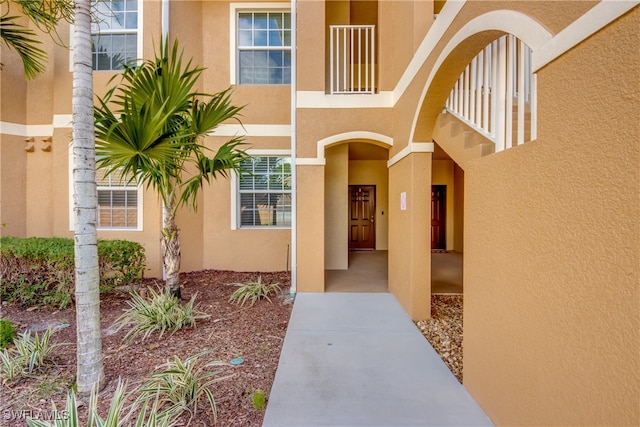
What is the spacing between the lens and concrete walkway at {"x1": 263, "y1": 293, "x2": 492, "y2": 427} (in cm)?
257

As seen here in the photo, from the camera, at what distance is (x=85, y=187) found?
2.60 m

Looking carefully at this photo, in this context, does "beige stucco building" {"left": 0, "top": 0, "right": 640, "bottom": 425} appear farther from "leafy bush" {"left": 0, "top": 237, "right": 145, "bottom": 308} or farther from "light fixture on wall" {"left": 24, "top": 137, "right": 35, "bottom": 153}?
"leafy bush" {"left": 0, "top": 237, "right": 145, "bottom": 308}

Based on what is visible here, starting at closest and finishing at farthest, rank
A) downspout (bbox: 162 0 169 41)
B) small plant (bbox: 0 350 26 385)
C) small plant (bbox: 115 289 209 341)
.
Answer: small plant (bbox: 0 350 26 385), small plant (bbox: 115 289 209 341), downspout (bbox: 162 0 169 41)

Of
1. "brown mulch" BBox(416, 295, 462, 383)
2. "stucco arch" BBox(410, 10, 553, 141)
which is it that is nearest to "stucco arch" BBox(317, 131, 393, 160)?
"stucco arch" BBox(410, 10, 553, 141)

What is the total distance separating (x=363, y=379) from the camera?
10.2ft

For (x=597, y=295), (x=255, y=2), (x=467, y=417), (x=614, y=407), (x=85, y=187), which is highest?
(x=255, y=2)

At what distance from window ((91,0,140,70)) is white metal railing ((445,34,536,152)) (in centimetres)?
730

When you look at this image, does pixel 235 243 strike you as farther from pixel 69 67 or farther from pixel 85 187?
pixel 69 67

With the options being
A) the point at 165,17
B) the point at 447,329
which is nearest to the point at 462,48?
the point at 447,329

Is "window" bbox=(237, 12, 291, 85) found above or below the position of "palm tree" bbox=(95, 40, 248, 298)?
above

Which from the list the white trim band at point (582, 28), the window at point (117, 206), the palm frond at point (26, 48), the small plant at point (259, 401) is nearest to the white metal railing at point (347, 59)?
the white trim band at point (582, 28)

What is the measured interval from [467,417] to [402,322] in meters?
1.98

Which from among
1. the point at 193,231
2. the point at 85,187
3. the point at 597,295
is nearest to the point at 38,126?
the point at 193,231

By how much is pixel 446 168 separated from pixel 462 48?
9.20m
